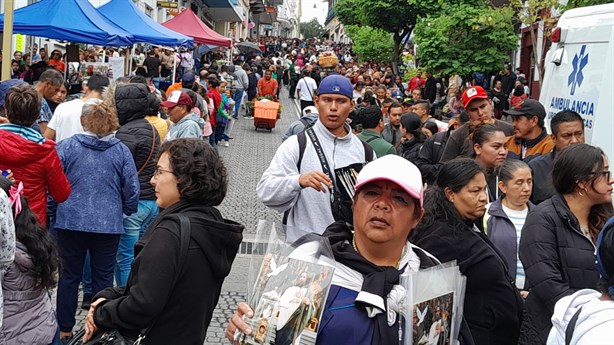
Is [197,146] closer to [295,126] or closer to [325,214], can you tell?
[325,214]

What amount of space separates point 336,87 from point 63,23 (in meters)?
9.26

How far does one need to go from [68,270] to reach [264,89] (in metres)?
17.6

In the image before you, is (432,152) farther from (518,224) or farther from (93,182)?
(93,182)

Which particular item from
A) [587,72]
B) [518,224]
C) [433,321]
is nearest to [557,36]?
[587,72]

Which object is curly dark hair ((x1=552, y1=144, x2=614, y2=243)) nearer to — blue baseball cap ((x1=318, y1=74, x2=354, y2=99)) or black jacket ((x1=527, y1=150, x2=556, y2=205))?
blue baseball cap ((x1=318, y1=74, x2=354, y2=99))

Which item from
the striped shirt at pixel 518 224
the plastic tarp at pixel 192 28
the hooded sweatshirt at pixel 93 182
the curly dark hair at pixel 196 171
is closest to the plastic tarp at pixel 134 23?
the plastic tarp at pixel 192 28

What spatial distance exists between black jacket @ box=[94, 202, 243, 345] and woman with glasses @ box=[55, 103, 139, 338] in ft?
7.62

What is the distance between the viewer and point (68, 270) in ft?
18.5

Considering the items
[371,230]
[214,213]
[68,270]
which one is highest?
[371,230]

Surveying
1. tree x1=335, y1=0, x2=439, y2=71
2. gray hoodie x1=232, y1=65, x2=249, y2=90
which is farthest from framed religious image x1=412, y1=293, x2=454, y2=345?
tree x1=335, y1=0, x2=439, y2=71

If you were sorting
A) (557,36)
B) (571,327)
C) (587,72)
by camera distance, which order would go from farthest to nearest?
(557,36) < (587,72) < (571,327)

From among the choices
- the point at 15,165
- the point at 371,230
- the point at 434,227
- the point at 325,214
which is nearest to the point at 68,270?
the point at 15,165

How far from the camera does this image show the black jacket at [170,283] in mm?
3170

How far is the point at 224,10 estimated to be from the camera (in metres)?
51.8
